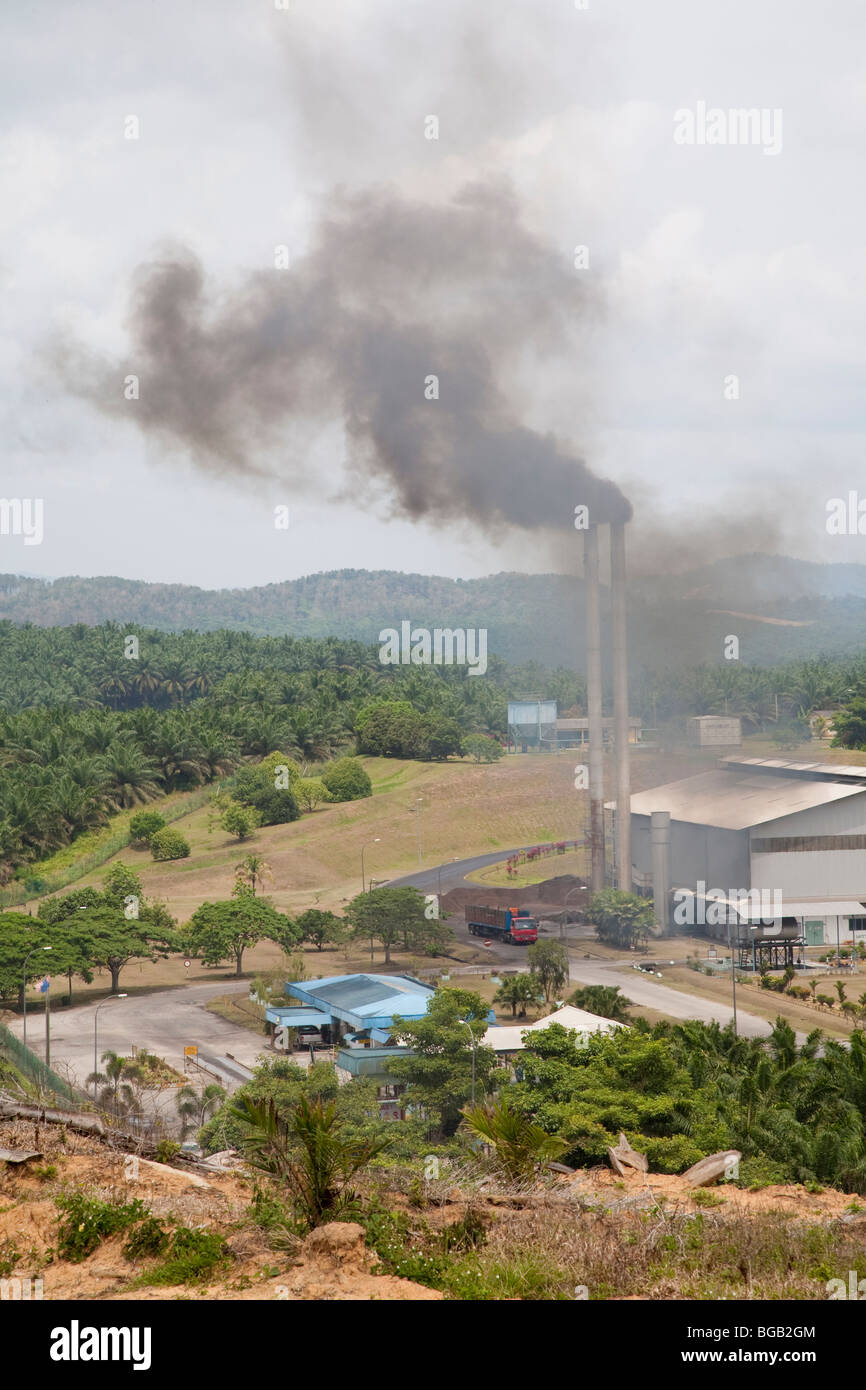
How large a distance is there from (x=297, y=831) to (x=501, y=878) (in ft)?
54.1

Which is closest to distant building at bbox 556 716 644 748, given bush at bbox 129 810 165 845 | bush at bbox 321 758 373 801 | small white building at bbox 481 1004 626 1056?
bush at bbox 321 758 373 801

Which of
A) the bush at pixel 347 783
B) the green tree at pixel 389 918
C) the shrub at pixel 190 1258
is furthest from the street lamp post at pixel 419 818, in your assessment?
the shrub at pixel 190 1258

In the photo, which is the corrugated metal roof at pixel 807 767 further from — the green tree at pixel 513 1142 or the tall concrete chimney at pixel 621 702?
the green tree at pixel 513 1142

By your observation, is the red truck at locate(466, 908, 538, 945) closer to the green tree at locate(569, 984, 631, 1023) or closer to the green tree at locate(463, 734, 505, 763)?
the green tree at locate(569, 984, 631, 1023)

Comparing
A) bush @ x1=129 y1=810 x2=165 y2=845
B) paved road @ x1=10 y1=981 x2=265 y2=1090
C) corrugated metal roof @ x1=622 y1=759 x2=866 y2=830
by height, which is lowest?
paved road @ x1=10 y1=981 x2=265 y2=1090

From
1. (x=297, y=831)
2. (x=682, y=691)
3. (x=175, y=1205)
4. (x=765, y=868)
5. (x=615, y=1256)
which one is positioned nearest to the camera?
(x=615, y=1256)

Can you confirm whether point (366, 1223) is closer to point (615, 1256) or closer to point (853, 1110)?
point (615, 1256)

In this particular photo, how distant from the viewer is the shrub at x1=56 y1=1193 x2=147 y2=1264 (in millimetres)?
10859

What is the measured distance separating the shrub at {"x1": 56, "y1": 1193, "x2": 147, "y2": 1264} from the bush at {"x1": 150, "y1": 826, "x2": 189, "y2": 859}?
69.5 m

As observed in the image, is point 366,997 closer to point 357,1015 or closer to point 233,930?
point 357,1015

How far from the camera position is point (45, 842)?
8244 cm

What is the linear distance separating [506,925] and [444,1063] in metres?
31.1

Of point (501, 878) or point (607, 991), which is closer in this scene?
point (607, 991)

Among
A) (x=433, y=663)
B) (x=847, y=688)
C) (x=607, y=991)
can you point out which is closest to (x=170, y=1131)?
(x=607, y=991)
